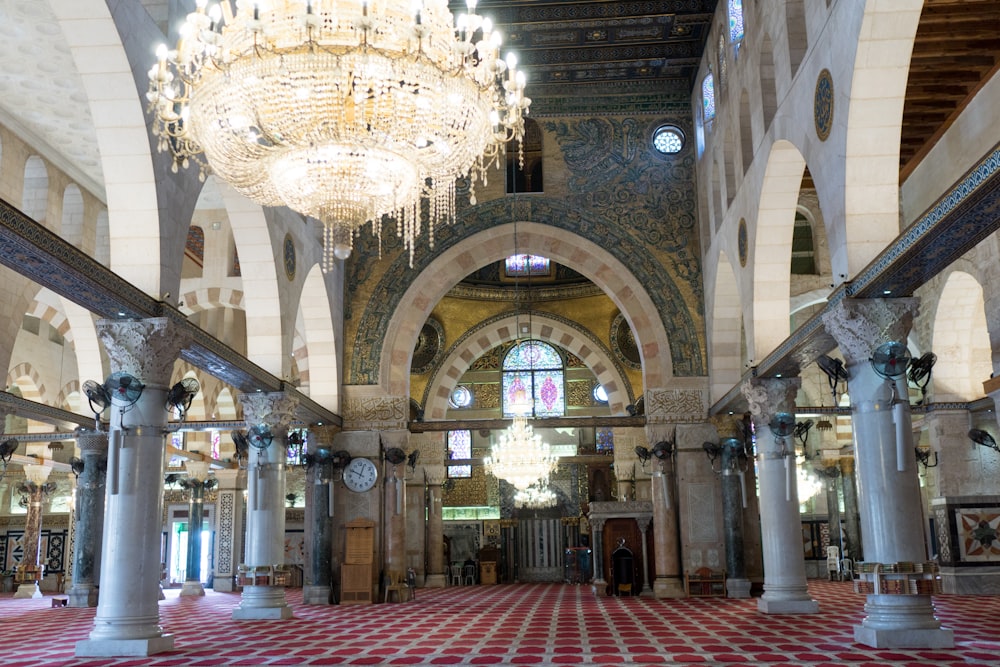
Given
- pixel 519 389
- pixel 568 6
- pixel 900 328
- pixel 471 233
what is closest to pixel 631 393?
pixel 519 389

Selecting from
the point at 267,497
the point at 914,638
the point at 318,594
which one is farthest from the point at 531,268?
the point at 914,638

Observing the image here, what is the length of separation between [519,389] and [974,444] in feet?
44.4

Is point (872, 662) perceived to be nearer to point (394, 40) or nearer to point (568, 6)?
point (394, 40)

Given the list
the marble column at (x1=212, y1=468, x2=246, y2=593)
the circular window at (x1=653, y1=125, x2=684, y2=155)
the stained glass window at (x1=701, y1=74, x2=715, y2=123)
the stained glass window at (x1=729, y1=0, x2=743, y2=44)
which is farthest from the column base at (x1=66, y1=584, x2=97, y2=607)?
the stained glass window at (x1=729, y1=0, x2=743, y2=44)

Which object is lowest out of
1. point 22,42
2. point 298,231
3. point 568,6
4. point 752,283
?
point 752,283

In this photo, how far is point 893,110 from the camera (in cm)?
768

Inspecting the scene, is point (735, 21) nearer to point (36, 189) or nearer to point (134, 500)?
point (134, 500)

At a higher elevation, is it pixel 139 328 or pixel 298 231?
pixel 298 231

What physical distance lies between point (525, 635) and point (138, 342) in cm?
461

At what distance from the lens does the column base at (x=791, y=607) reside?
37.0ft

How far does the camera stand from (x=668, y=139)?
52.4ft

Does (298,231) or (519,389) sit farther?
(519,389)

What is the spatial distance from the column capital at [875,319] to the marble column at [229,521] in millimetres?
16325

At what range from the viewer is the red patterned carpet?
739 cm
